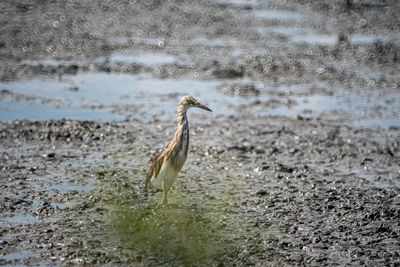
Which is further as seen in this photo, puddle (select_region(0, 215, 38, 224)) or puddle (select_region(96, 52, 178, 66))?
puddle (select_region(96, 52, 178, 66))

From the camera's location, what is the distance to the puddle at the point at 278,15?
77.3ft

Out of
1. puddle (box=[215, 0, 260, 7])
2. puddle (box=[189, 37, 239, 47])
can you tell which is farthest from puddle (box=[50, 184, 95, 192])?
puddle (box=[215, 0, 260, 7])

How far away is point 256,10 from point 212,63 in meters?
7.17

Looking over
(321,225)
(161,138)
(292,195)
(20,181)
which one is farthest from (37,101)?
(321,225)

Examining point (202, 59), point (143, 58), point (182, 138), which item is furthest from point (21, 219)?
point (202, 59)

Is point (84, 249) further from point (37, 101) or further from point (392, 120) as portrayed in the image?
point (392, 120)

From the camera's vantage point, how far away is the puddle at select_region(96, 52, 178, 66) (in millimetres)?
18167


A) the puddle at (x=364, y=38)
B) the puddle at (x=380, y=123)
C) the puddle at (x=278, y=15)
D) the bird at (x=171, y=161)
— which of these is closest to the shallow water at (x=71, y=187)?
the bird at (x=171, y=161)

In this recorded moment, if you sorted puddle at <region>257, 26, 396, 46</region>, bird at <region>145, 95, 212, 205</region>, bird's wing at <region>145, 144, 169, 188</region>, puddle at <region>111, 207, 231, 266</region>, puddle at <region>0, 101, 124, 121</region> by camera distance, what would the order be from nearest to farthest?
1. puddle at <region>111, 207, 231, 266</region>
2. bird at <region>145, 95, 212, 205</region>
3. bird's wing at <region>145, 144, 169, 188</region>
4. puddle at <region>0, 101, 124, 121</region>
5. puddle at <region>257, 26, 396, 46</region>

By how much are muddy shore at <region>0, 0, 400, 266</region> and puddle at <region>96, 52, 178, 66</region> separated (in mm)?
59

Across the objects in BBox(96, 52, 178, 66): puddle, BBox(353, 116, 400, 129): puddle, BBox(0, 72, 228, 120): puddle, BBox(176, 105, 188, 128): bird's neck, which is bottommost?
BBox(353, 116, 400, 129): puddle

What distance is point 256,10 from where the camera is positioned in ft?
80.3

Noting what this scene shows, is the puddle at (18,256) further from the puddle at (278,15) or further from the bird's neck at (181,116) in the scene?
the puddle at (278,15)

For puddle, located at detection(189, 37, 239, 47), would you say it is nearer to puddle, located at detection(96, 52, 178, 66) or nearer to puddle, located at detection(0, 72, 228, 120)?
puddle, located at detection(96, 52, 178, 66)
